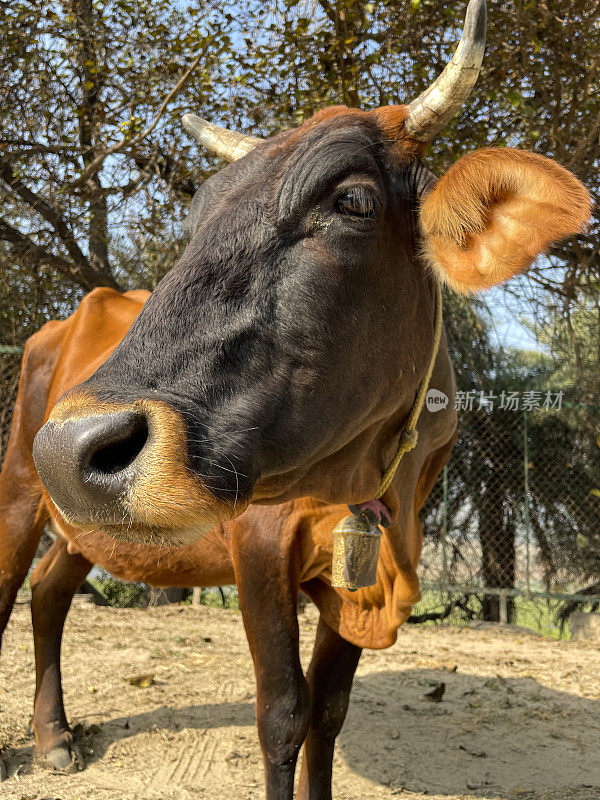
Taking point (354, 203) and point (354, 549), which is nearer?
point (354, 203)

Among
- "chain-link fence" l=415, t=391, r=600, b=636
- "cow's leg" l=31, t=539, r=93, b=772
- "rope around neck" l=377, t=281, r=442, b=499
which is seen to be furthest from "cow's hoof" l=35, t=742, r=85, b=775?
"chain-link fence" l=415, t=391, r=600, b=636

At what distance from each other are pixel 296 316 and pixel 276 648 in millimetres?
1290

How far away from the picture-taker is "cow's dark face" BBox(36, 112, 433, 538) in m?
1.46

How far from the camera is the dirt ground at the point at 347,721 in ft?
11.6

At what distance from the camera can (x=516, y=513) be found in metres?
8.45

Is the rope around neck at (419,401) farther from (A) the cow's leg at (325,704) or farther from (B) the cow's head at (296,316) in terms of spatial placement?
(A) the cow's leg at (325,704)

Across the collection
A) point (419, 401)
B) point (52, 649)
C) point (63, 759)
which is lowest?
point (63, 759)

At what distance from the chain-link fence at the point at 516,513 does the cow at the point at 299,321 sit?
633 centimetres

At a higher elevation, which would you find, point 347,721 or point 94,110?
point 94,110

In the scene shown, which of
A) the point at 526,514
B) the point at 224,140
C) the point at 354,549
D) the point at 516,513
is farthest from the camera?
the point at 516,513

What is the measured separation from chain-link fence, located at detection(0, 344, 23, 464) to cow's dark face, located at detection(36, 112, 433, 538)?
242 inches

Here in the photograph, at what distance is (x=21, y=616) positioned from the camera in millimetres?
6863

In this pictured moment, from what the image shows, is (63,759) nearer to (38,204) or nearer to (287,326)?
(287,326)

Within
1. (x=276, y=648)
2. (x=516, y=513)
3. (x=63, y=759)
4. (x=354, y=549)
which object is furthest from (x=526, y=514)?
(x=354, y=549)
